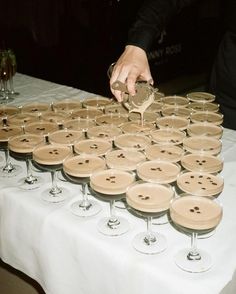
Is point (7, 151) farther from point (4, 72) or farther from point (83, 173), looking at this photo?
point (4, 72)

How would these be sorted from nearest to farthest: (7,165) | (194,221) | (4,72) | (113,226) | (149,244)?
(194,221), (149,244), (113,226), (7,165), (4,72)

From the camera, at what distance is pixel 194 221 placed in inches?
49.9

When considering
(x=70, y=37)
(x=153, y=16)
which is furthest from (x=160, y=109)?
(x=70, y=37)

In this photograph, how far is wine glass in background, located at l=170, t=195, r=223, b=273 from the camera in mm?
1269

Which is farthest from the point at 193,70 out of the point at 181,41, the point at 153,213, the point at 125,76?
the point at 153,213

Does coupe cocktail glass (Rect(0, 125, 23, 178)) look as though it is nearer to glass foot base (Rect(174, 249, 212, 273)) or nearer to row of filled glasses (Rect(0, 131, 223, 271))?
row of filled glasses (Rect(0, 131, 223, 271))

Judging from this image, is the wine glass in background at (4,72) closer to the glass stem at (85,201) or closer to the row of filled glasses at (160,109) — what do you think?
the row of filled glasses at (160,109)

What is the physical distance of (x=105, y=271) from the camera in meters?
1.38

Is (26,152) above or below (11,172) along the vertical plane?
above

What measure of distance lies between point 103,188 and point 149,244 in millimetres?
286

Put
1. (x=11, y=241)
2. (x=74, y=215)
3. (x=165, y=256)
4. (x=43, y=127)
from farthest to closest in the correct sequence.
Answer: (x=43, y=127), (x=11, y=241), (x=74, y=215), (x=165, y=256)

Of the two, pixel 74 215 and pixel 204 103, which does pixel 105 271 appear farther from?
pixel 204 103

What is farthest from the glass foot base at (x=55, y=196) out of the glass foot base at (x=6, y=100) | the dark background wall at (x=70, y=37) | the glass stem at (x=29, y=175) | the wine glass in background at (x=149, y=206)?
the dark background wall at (x=70, y=37)

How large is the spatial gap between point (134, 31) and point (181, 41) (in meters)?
5.00
